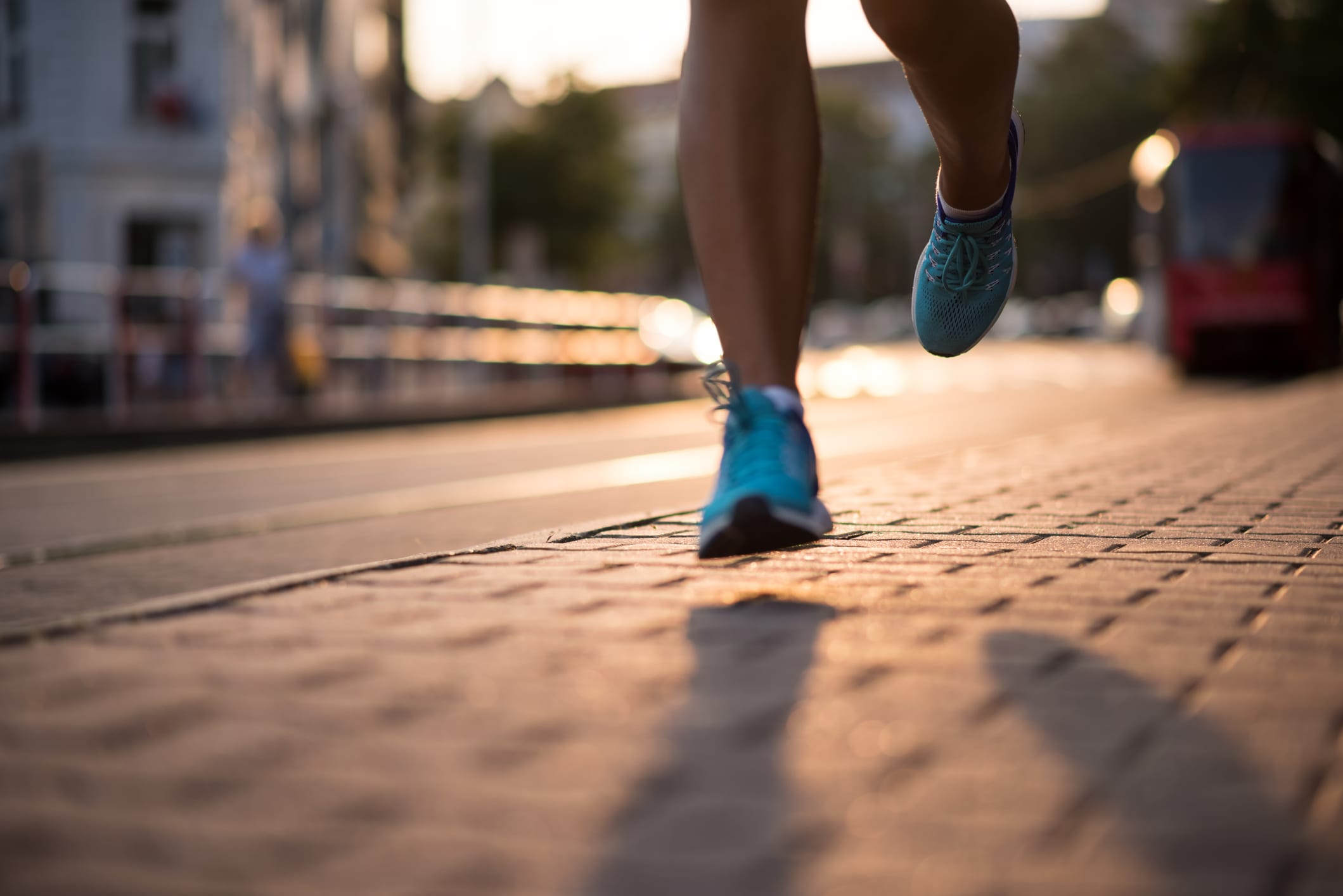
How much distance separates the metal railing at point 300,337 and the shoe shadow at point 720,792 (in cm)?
663

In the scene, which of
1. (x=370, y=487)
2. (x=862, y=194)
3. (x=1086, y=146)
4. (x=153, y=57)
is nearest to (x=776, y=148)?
(x=370, y=487)

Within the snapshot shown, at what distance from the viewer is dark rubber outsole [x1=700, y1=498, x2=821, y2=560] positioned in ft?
8.80

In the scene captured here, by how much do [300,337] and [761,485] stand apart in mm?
14762

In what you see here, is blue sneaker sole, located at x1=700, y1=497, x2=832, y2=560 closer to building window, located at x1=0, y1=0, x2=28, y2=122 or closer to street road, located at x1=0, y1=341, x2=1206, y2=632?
street road, located at x1=0, y1=341, x2=1206, y2=632

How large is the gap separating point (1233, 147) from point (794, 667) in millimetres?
20636

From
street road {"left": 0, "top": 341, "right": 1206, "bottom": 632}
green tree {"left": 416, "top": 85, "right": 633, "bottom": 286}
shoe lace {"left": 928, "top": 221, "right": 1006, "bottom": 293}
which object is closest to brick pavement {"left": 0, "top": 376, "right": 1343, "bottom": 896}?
street road {"left": 0, "top": 341, "right": 1206, "bottom": 632}

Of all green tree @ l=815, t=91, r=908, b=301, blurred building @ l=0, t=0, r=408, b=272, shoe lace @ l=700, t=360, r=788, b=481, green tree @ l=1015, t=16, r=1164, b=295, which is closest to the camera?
shoe lace @ l=700, t=360, r=788, b=481

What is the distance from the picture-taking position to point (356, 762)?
59.8 inches

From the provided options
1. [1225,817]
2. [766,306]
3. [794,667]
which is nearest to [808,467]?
[766,306]

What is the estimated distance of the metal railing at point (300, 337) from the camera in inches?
524

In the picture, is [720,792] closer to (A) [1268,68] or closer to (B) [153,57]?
(B) [153,57]

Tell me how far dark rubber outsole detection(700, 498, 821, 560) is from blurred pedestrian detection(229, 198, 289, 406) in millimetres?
13201

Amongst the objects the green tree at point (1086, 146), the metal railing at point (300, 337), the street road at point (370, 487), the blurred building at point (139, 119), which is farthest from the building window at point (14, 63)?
the green tree at point (1086, 146)

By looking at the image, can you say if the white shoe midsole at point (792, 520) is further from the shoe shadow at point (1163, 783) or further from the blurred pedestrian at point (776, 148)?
the shoe shadow at point (1163, 783)
